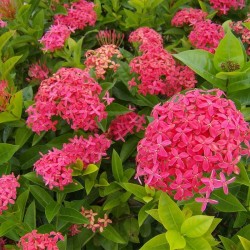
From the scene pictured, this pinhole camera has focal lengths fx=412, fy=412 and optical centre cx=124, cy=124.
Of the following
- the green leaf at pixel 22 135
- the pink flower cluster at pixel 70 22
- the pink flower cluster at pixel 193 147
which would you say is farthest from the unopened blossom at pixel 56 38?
the pink flower cluster at pixel 193 147

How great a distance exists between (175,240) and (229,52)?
776 millimetres

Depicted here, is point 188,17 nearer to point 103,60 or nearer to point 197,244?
point 103,60

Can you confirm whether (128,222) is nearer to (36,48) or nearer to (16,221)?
(16,221)

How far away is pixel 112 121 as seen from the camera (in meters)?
2.04

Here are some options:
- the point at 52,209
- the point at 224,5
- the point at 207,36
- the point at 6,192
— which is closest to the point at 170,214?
the point at 52,209

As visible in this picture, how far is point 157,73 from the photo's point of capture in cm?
190

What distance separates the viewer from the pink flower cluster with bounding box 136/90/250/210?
1302 millimetres

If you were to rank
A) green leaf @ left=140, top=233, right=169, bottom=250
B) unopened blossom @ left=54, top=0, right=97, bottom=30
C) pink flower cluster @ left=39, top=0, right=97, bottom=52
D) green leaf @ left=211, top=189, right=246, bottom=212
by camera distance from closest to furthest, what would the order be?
green leaf @ left=140, top=233, right=169, bottom=250 → green leaf @ left=211, top=189, right=246, bottom=212 → pink flower cluster @ left=39, top=0, right=97, bottom=52 → unopened blossom @ left=54, top=0, right=97, bottom=30

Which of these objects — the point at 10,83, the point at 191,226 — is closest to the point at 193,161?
the point at 191,226

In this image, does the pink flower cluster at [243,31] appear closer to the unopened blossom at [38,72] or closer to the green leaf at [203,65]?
the green leaf at [203,65]

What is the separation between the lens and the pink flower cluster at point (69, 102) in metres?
1.72

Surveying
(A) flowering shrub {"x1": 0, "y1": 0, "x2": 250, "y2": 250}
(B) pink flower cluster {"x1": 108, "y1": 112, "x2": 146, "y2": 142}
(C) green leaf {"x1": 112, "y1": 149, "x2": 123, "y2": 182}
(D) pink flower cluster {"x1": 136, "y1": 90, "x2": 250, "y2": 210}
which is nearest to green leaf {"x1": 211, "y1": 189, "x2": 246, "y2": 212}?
(A) flowering shrub {"x1": 0, "y1": 0, "x2": 250, "y2": 250}

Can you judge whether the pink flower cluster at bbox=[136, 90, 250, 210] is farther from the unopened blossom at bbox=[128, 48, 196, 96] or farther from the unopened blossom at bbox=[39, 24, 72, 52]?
the unopened blossom at bbox=[39, 24, 72, 52]

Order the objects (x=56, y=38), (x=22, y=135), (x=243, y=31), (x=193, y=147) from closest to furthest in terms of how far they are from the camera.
A: (x=193, y=147)
(x=22, y=135)
(x=56, y=38)
(x=243, y=31)
